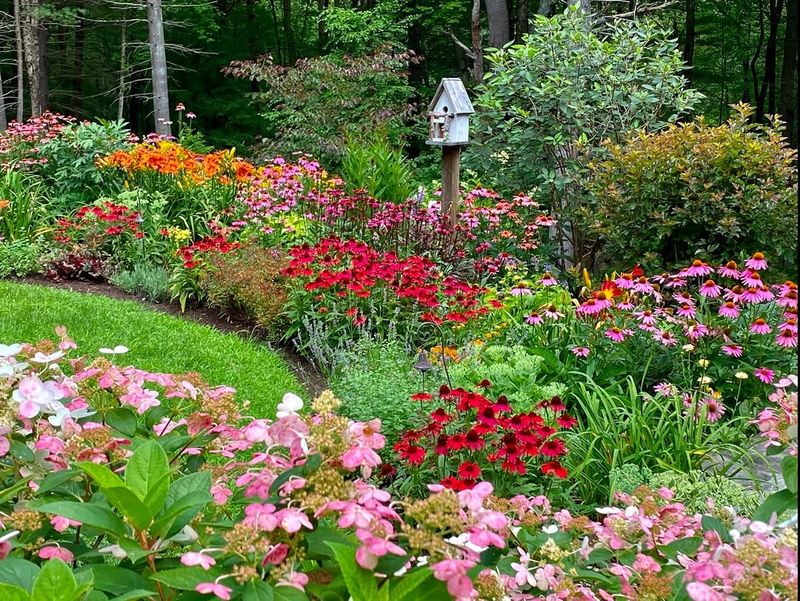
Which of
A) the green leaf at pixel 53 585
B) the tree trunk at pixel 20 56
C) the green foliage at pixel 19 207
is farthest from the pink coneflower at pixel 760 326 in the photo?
the tree trunk at pixel 20 56

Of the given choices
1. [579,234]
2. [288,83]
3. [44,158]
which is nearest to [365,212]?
[579,234]

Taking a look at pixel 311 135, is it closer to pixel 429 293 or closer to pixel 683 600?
pixel 429 293

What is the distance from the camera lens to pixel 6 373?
164 centimetres

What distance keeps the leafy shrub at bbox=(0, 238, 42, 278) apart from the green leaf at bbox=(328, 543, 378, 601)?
685cm

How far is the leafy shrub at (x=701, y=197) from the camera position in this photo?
214 inches

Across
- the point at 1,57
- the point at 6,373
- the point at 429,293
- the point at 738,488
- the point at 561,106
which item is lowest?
the point at 738,488

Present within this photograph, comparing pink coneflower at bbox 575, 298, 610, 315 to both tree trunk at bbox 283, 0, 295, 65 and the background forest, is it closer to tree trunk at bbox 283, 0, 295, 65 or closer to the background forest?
the background forest

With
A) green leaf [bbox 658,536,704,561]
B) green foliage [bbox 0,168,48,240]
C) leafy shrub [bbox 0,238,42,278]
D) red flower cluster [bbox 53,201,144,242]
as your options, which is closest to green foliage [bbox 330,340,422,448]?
green leaf [bbox 658,536,704,561]

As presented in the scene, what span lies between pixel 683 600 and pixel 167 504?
0.86 metres

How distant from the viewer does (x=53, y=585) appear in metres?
1.13

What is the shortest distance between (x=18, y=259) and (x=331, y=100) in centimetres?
682

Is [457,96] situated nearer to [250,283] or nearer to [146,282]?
[250,283]

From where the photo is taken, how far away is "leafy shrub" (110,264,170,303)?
6.68m

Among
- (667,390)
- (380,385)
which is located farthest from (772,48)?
(380,385)
